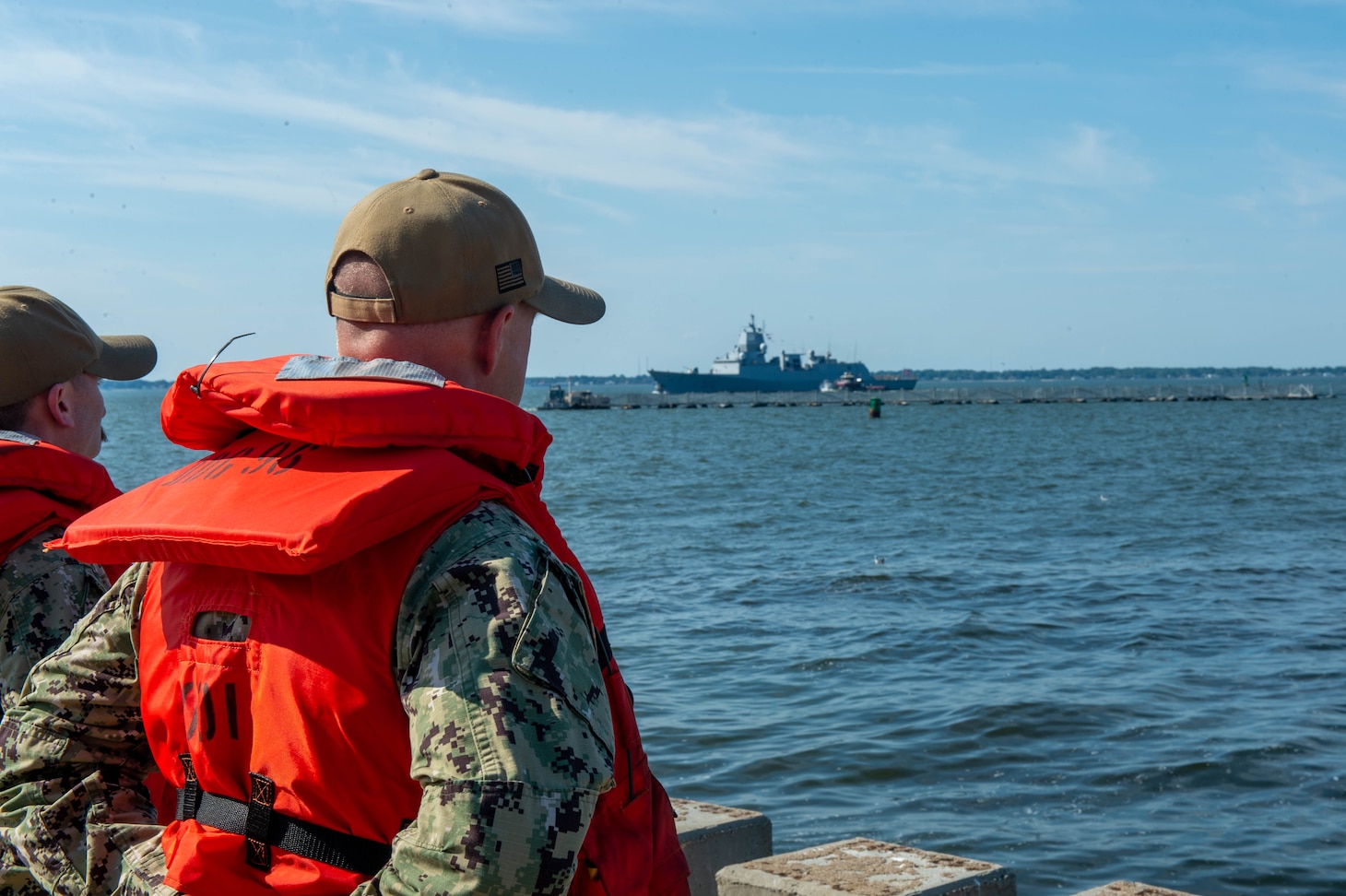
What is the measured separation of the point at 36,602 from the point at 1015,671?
10823 mm

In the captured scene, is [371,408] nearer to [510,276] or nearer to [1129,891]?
[510,276]

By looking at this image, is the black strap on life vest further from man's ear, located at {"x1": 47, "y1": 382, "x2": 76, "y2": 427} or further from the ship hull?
the ship hull

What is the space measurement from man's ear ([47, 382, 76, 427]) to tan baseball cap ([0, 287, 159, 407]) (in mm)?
25

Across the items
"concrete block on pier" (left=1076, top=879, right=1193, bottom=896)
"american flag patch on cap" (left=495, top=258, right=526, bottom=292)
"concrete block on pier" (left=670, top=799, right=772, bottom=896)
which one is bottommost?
"concrete block on pier" (left=670, top=799, right=772, bottom=896)

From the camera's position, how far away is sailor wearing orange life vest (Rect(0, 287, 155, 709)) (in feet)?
8.11

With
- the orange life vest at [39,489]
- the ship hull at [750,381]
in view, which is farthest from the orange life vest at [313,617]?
the ship hull at [750,381]

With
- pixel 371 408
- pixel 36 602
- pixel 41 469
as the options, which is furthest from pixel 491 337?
pixel 41 469

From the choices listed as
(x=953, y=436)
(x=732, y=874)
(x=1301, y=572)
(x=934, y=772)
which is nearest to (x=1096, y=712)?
(x=934, y=772)

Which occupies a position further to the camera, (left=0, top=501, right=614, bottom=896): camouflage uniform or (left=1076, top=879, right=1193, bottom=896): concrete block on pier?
(left=1076, top=879, right=1193, bottom=896): concrete block on pier

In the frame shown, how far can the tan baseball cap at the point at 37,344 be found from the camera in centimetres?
282

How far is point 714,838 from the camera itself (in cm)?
477

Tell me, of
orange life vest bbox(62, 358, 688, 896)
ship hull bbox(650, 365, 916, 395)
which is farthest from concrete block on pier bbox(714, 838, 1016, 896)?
ship hull bbox(650, 365, 916, 395)

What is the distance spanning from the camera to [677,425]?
9344 centimetres

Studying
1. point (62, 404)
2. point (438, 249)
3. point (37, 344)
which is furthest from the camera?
point (62, 404)
